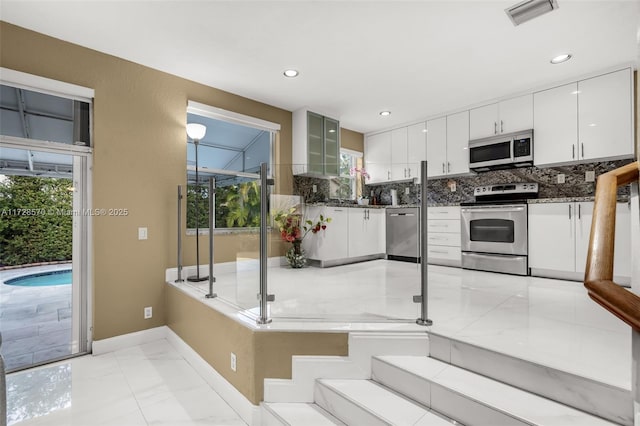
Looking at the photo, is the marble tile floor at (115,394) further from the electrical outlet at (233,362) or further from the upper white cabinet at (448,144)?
the upper white cabinet at (448,144)

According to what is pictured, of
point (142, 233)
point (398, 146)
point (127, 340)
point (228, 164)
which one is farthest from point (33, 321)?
point (398, 146)


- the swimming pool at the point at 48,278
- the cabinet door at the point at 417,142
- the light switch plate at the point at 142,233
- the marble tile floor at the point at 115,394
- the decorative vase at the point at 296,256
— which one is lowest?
the marble tile floor at the point at 115,394

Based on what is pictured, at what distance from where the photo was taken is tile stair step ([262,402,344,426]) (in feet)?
5.53

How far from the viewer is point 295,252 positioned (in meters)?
2.49

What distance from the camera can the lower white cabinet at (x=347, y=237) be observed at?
2676 millimetres

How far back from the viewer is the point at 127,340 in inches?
113

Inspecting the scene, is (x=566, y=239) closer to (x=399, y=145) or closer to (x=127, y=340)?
(x=399, y=145)

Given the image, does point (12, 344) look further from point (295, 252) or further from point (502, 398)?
point (502, 398)

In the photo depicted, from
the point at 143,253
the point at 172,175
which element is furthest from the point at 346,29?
the point at 143,253

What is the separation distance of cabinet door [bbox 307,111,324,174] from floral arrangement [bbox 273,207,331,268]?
1861mm

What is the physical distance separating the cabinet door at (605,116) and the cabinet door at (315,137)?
2.94 meters

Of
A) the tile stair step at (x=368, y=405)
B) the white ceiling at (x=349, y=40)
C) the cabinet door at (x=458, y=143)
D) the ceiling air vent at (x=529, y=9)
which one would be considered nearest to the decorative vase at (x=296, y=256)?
the tile stair step at (x=368, y=405)

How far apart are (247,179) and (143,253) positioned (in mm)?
1459

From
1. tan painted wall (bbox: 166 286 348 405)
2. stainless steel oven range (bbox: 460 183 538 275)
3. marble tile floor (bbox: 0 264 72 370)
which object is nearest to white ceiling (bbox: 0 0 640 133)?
stainless steel oven range (bbox: 460 183 538 275)
